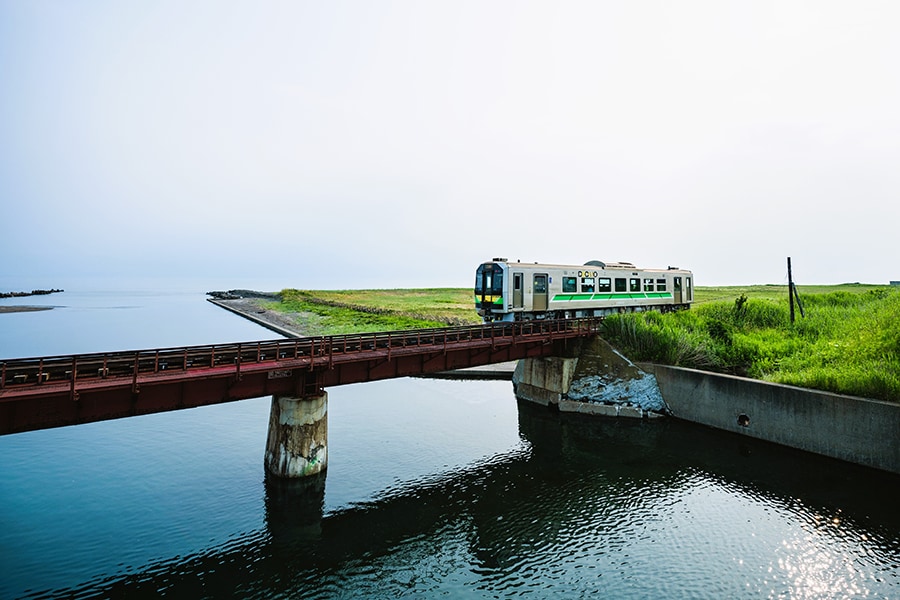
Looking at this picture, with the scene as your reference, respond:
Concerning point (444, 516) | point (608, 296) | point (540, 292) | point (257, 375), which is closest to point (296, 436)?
point (257, 375)

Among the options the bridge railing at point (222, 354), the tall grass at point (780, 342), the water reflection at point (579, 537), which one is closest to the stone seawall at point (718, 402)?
the tall grass at point (780, 342)

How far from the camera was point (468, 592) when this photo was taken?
12242 millimetres

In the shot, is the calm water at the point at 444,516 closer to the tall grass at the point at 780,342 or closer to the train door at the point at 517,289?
the tall grass at the point at 780,342

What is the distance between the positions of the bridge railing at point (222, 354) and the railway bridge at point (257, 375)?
32 mm

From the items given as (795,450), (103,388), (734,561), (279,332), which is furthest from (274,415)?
(279,332)

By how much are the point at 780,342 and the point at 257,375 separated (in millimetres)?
29258

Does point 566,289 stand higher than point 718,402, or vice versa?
point 566,289

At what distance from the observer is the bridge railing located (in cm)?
1327

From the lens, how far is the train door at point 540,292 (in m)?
28.4

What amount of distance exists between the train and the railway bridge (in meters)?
2.11

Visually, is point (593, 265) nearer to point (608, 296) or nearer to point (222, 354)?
point (608, 296)

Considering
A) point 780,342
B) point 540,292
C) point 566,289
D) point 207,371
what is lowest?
point 780,342

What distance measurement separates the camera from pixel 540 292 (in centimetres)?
2875

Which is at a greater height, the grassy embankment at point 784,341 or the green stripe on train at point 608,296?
the green stripe on train at point 608,296
